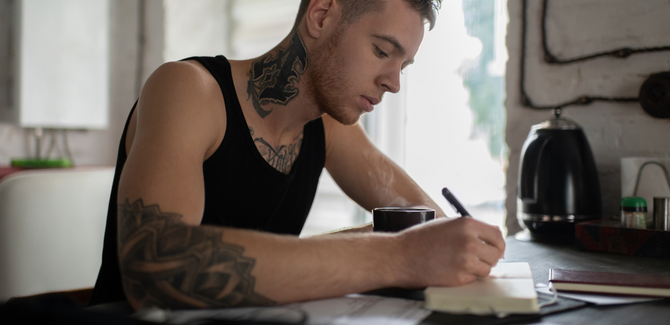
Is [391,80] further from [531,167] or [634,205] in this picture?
[634,205]

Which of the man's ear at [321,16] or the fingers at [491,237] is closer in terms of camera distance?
the fingers at [491,237]

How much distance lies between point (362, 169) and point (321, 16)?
18.7 inches

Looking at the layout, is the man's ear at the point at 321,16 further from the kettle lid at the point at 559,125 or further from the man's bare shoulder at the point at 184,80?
the kettle lid at the point at 559,125

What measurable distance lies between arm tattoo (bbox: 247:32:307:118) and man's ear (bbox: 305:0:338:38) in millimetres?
56

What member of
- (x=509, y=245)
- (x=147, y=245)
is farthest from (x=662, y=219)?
(x=147, y=245)

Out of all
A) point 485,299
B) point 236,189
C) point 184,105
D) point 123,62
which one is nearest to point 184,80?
point 184,105

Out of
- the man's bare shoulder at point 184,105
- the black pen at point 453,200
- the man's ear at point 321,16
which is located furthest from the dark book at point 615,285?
the man's ear at point 321,16

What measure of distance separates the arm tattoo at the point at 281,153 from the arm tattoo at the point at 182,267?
498 mm

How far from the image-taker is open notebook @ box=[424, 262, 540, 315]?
617 millimetres

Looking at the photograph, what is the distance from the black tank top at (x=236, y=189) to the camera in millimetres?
1077

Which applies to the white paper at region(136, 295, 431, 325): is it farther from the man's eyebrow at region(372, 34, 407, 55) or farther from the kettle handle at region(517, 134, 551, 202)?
the kettle handle at region(517, 134, 551, 202)

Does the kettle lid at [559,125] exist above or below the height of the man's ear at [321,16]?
below

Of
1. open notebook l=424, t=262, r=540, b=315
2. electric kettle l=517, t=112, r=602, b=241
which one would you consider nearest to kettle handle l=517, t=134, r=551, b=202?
electric kettle l=517, t=112, r=602, b=241

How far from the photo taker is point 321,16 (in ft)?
4.00
